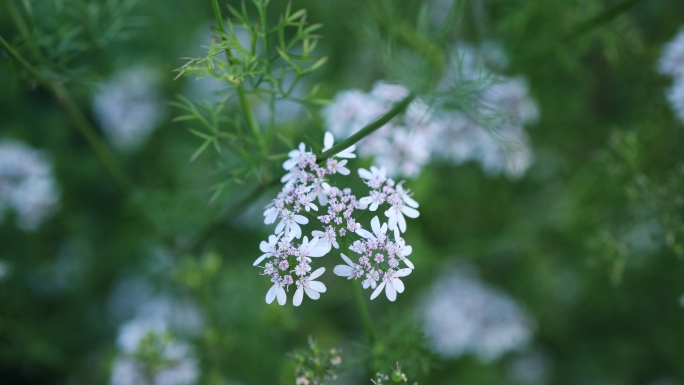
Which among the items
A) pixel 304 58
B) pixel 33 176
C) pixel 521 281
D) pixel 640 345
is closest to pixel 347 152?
pixel 304 58

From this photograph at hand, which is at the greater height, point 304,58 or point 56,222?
point 56,222

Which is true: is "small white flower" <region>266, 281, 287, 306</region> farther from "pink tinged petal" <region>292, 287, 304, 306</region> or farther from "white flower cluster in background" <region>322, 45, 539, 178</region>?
"white flower cluster in background" <region>322, 45, 539, 178</region>

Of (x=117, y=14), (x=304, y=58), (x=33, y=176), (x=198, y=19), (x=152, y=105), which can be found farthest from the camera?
(x=198, y=19)

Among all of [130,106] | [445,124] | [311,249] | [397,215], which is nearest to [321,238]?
[311,249]

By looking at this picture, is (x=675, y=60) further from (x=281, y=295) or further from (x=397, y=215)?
(x=281, y=295)

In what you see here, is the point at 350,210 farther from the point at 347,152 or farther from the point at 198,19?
the point at 198,19

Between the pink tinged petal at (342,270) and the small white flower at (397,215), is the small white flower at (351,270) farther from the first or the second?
the small white flower at (397,215)

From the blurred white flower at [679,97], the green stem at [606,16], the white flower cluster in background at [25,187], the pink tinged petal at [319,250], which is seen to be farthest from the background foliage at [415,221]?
the pink tinged petal at [319,250]
